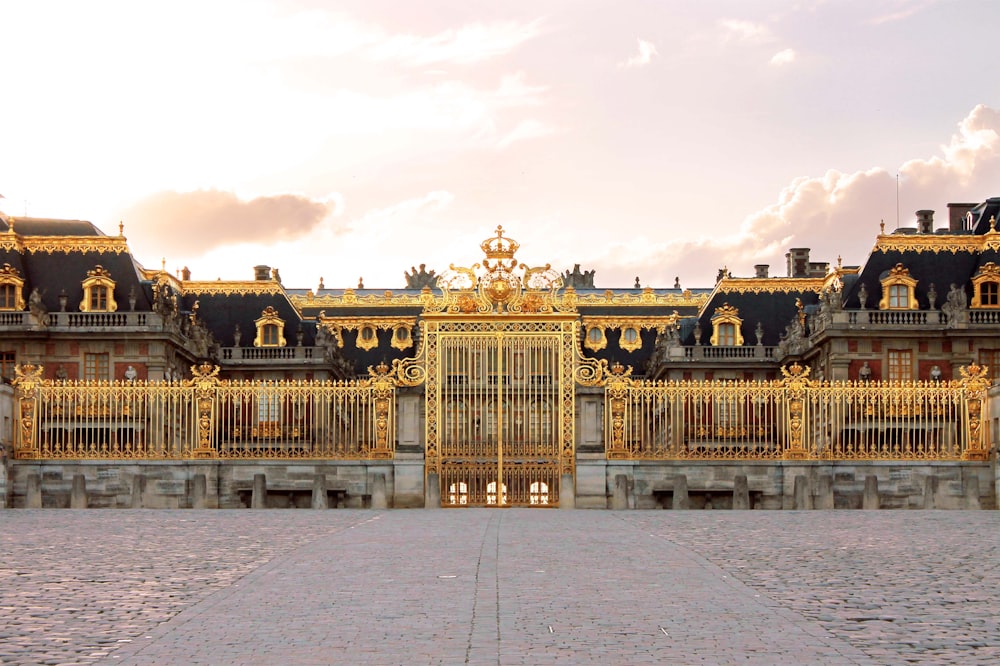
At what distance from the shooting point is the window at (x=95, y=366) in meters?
55.2

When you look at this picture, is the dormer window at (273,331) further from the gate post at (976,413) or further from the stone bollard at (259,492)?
the gate post at (976,413)

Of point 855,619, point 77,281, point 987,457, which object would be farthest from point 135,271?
point 855,619

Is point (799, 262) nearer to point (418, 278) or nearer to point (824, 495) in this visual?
point (418, 278)

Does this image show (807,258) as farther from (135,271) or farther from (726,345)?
(135,271)

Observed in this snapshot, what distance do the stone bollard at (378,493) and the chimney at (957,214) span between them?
42675 mm

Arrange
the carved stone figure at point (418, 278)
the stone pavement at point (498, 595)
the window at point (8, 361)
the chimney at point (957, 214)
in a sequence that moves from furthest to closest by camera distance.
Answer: the carved stone figure at point (418, 278) < the chimney at point (957, 214) < the window at point (8, 361) < the stone pavement at point (498, 595)

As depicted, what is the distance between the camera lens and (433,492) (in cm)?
3183

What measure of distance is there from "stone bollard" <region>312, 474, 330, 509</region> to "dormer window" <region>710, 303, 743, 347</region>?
3771 centimetres

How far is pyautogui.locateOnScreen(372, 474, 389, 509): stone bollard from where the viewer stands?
31.6m

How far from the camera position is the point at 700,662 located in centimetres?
1077

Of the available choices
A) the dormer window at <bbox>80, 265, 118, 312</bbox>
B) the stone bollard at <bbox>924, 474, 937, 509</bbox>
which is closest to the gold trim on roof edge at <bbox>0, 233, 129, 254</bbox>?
the dormer window at <bbox>80, 265, 118, 312</bbox>

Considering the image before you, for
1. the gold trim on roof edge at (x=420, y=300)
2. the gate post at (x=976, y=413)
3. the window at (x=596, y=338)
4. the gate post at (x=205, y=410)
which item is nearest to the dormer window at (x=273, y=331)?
the gold trim on roof edge at (x=420, y=300)

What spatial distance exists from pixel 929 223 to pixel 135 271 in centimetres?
3510

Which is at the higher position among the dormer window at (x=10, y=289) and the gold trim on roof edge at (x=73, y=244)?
the gold trim on roof edge at (x=73, y=244)
